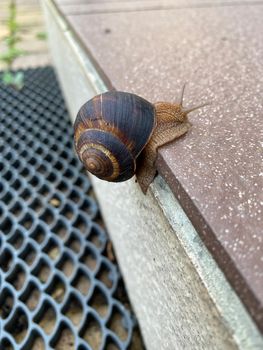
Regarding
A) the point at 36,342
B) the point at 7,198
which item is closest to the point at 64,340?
the point at 36,342

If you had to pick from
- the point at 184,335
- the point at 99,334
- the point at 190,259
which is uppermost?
the point at 190,259

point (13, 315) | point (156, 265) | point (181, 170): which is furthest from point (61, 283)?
point (181, 170)

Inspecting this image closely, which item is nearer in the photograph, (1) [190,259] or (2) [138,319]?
(1) [190,259]

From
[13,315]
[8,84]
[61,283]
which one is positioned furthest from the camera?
[8,84]

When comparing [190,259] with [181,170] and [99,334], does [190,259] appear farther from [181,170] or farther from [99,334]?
[99,334]

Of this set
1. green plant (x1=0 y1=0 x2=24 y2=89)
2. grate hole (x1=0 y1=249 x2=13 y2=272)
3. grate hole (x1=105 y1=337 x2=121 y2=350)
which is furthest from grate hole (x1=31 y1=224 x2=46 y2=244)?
green plant (x1=0 y1=0 x2=24 y2=89)

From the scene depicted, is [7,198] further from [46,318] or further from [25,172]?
[46,318]

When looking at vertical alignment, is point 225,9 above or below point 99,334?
above
